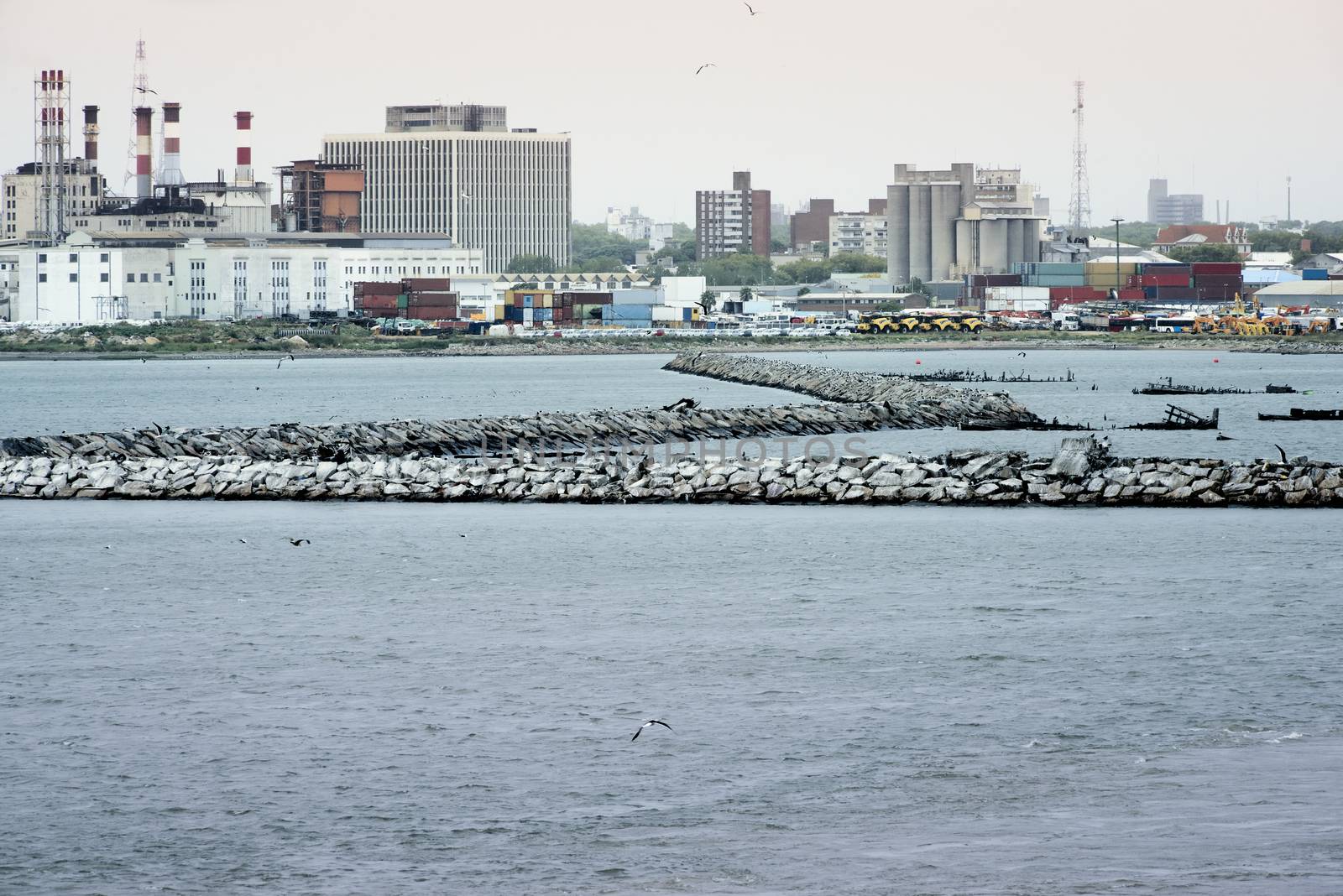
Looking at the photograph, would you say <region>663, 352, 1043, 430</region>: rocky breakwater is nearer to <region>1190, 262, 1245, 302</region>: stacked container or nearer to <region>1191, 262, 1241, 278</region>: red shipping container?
<region>1190, 262, 1245, 302</region>: stacked container

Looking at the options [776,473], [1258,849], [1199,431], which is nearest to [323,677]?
[1258,849]

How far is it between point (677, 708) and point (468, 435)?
32508 millimetres

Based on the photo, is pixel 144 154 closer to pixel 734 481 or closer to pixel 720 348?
pixel 720 348

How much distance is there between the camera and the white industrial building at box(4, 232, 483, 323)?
168 meters

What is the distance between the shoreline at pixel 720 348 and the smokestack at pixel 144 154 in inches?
1891

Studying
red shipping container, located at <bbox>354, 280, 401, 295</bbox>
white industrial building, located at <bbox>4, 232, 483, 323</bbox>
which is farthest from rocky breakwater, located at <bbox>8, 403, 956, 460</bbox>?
white industrial building, located at <bbox>4, 232, 483, 323</bbox>

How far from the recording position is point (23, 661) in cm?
1703

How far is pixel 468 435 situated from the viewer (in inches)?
1847

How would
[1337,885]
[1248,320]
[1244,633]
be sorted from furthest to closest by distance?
[1248,320], [1244,633], [1337,885]

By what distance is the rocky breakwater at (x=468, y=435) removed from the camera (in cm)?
4122

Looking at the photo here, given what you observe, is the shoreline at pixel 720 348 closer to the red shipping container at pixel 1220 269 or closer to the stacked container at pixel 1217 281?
the stacked container at pixel 1217 281

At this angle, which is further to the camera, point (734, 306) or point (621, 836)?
point (734, 306)

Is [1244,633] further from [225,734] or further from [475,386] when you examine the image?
[475,386]

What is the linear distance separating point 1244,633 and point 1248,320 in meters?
144
